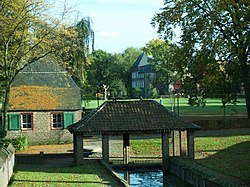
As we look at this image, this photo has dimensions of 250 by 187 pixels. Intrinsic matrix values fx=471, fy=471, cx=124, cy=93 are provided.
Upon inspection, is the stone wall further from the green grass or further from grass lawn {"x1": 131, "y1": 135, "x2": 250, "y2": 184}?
the green grass

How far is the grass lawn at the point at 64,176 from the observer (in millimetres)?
19906

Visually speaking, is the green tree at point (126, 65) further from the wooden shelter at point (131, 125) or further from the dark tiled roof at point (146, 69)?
the wooden shelter at point (131, 125)

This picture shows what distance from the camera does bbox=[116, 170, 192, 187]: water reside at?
2281 centimetres

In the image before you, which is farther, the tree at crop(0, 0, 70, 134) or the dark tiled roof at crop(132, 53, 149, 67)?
the dark tiled roof at crop(132, 53, 149, 67)

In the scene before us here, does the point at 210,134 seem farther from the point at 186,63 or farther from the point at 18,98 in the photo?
the point at 18,98

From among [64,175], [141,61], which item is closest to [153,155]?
[64,175]

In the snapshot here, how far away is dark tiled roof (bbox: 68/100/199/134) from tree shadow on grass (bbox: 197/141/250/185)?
7.99 ft

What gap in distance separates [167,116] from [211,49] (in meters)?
9.64

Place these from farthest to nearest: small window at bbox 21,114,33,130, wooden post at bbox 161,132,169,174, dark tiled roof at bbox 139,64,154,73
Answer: dark tiled roof at bbox 139,64,154,73 < small window at bbox 21,114,33,130 < wooden post at bbox 161,132,169,174

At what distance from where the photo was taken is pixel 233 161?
25.9 m

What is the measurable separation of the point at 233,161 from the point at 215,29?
12941 mm

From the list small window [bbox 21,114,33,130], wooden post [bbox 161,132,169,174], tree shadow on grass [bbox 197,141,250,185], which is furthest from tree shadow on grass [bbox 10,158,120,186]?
small window [bbox 21,114,33,130]

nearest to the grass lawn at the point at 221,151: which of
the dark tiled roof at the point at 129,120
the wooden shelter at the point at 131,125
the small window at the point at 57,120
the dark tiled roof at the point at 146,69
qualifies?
the wooden shelter at the point at 131,125

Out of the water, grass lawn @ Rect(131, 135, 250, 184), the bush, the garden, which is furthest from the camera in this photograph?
the bush
